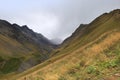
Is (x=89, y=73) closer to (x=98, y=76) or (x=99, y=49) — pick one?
(x=98, y=76)

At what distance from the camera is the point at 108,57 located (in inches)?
899

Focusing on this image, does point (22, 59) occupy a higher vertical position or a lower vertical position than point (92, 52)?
higher

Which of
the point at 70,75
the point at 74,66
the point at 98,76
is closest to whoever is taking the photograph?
the point at 98,76

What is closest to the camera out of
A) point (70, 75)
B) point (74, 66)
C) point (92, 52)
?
point (70, 75)

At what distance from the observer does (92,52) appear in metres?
25.6

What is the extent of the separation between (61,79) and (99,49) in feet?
16.5

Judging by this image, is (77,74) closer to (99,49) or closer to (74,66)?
(74,66)

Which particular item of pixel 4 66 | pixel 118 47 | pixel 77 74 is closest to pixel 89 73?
pixel 77 74

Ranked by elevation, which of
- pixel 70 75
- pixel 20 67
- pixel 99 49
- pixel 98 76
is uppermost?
pixel 20 67

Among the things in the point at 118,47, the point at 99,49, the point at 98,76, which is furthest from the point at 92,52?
the point at 98,76

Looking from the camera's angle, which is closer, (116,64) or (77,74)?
(116,64)

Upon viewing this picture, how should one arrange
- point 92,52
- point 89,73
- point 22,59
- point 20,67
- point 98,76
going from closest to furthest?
1. point 98,76
2. point 89,73
3. point 92,52
4. point 20,67
5. point 22,59

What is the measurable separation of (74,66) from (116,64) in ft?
14.4

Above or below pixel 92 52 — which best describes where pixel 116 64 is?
below
